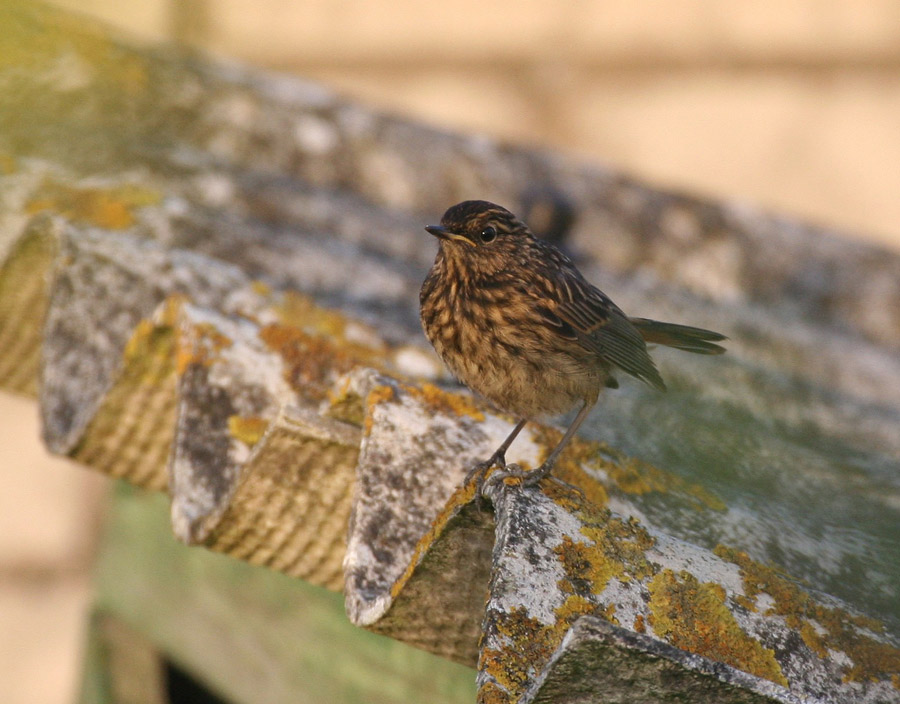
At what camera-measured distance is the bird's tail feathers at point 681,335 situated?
3.03 meters

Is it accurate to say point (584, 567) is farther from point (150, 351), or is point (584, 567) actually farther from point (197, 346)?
point (150, 351)

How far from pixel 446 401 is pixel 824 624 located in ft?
3.43

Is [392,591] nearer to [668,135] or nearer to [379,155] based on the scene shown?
[379,155]

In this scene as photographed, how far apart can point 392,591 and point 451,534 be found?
0.56ft

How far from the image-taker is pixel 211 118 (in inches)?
170

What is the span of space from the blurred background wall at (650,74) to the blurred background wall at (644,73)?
0.4 inches

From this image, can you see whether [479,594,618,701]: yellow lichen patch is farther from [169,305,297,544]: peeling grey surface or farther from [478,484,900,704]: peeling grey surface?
[169,305,297,544]: peeling grey surface

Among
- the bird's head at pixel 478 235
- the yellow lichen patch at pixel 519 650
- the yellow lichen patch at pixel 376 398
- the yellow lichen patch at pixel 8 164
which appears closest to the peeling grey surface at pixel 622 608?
the yellow lichen patch at pixel 519 650

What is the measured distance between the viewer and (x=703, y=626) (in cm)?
184

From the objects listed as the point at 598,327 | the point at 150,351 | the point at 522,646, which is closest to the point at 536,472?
the point at 522,646

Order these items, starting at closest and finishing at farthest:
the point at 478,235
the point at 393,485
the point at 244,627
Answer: the point at 393,485 → the point at 478,235 → the point at 244,627

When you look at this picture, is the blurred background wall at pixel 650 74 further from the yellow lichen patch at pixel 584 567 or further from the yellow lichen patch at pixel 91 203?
the yellow lichen patch at pixel 584 567

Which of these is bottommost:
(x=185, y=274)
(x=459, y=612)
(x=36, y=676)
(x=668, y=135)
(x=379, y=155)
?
(x=36, y=676)

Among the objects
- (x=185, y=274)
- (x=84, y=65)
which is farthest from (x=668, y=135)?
(x=185, y=274)
